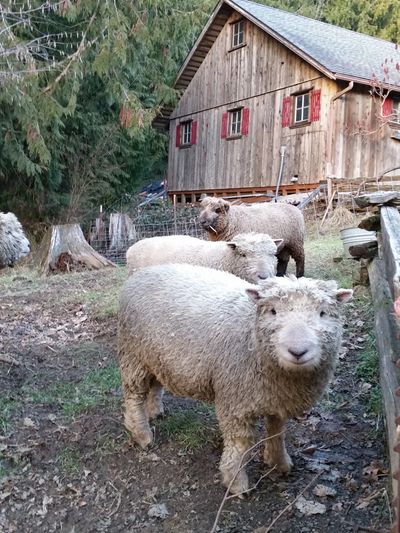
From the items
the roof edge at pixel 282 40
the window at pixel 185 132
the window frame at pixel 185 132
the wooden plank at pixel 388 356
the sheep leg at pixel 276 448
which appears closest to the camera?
the wooden plank at pixel 388 356

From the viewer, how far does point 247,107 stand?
18.8 meters

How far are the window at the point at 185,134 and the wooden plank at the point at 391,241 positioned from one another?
1551 cm

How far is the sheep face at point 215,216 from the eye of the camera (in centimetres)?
820

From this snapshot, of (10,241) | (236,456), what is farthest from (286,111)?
(236,456)

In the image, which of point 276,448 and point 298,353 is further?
point 276,448

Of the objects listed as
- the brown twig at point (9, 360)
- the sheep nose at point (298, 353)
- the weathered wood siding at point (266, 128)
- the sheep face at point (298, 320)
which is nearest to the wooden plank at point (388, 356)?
the sheep face at point (298, 320)

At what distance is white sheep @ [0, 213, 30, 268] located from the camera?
5.28m

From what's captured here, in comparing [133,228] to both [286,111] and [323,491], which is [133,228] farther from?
[323,491]

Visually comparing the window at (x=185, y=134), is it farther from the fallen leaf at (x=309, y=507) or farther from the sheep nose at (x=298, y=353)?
the sheep nose at (x=298, y=353)

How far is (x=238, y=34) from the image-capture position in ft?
63.6

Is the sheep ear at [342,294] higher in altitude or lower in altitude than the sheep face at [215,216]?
lower

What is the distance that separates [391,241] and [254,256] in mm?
1590

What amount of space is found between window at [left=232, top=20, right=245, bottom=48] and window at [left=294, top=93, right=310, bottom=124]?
3.66 metres

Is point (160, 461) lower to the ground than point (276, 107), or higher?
lower
